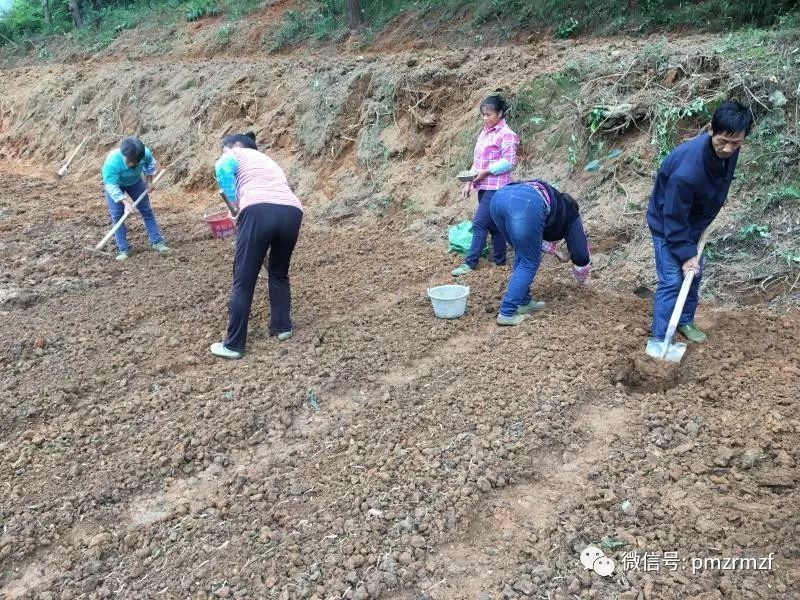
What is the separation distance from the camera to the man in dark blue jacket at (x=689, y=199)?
3166mm

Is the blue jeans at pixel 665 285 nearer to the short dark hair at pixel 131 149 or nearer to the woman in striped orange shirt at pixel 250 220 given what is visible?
the woman in striped orange shirt at pixel 250 220

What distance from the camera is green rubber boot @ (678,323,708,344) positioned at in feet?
12.7

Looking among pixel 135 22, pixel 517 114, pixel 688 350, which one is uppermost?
pixel 135 22

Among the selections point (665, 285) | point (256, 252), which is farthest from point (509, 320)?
point (256, 252)

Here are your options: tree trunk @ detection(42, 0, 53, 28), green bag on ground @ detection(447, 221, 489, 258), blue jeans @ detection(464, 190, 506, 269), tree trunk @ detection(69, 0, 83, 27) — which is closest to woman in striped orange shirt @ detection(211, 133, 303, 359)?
blue jeans @ detection(464, 190, 506, 269)

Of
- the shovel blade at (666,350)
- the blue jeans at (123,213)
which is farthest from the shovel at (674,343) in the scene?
the blue jeans at (123,213)

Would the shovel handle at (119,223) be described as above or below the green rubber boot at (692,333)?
above

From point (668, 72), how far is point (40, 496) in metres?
5.98

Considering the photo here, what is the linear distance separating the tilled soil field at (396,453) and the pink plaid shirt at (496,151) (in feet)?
3.13

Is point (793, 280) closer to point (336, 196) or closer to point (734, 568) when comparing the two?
point (734, 568)

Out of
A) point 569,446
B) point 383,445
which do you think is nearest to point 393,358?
point 383,445

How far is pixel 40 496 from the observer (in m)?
2.95

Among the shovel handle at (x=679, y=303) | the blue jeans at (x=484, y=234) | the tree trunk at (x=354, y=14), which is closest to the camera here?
the shovel handle at (x=679, y=303)

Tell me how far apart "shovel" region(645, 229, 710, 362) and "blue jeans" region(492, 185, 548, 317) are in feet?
2.92
